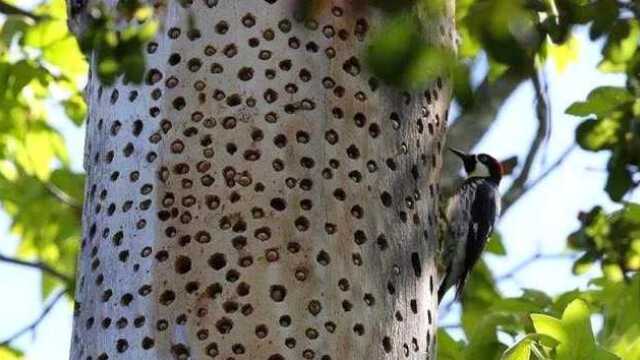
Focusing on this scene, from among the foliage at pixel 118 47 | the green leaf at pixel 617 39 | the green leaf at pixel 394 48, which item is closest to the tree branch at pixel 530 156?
the green leaf at pixel 617 39

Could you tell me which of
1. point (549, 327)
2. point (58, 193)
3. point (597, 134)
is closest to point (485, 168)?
point (58, 193)

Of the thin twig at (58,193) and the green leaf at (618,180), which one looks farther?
the thin twig at (58,193)

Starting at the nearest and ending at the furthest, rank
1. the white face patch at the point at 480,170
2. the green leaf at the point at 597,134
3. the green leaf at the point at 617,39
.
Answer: the green leaf at the point at 617,39 < the green leaf at the point at 597,134 < the white face patch at the point at 480,170

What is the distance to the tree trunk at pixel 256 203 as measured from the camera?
7.65 feet

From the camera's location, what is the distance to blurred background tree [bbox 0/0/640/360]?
1.48 metres

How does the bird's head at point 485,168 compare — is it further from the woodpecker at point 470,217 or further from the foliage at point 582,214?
the foliage at point 582,214

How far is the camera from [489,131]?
12.5 ft

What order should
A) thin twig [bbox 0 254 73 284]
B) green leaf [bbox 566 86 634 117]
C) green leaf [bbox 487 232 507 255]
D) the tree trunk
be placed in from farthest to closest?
green leaf [bbox 487 232 507 255] → thin twig [bbox 0 254 73 284] → green leaf [bbox 566 86 634 117] → the tree trunk

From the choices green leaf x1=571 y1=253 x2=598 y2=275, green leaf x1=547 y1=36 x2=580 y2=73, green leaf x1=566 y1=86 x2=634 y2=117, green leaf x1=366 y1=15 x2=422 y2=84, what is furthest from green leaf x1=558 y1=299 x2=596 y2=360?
green leaf x1=547 y1=36 x2=580 y2=73

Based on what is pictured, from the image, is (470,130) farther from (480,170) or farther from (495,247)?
(480,170)

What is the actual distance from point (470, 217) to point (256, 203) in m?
2.24

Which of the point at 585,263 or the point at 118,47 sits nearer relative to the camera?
the point at 118,47

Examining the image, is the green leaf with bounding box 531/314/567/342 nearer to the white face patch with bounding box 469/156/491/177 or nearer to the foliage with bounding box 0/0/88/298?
the foliage with bounding box 0/0/88/298

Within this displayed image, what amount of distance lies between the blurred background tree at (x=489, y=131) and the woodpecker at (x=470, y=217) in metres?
0.09
